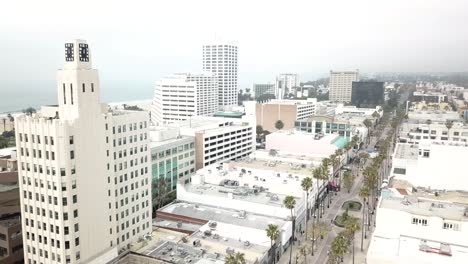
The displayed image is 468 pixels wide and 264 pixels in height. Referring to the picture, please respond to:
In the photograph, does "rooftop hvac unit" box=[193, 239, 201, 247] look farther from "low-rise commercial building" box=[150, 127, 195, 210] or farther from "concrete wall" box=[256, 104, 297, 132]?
"concrete wall" box=[256, 104, 297, 132]

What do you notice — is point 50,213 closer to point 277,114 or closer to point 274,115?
point 277,114

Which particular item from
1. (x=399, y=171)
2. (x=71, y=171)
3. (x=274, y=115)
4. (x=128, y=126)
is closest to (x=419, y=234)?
(x=399, y=171)

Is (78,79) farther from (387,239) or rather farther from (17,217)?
(387,239)

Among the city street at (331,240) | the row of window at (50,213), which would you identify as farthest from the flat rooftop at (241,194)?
the row of window at (50,213)

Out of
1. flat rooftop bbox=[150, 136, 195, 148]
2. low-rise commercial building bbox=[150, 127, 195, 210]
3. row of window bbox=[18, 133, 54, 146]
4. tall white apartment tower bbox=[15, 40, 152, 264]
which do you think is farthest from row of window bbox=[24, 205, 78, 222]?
flat rooftop bbox=[150, 136, 195, 148]

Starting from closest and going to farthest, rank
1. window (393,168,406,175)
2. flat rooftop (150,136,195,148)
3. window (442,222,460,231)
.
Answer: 1. window (442,222,460,231)
2. window (393,168,406,175)
3. flat rooftop (150,136,195,148)

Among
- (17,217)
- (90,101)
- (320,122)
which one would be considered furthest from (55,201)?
(320,122)
